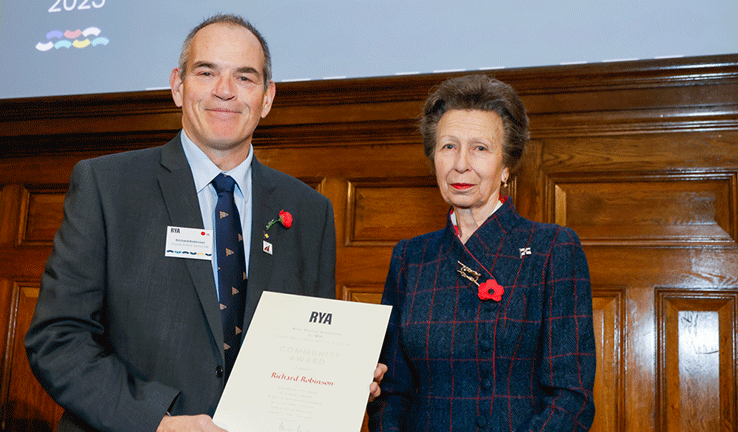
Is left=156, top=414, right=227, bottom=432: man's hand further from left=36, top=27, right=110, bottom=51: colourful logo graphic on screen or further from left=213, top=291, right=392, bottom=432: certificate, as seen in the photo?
left=36, top=27, right=110, bottom=51: colourful logo graphic on screen

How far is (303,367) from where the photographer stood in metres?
1.49

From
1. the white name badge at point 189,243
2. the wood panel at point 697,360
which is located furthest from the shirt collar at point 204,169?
the wood panel at point 697,360

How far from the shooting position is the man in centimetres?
146

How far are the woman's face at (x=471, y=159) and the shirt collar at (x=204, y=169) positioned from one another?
1.71 ft

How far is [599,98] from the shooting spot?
109 inches

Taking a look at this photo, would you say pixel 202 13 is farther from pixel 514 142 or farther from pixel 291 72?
pixel 514 142

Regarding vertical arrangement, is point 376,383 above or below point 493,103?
below

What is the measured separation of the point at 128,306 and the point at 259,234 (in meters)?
0.37

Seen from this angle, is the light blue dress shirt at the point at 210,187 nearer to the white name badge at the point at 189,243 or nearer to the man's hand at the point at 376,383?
the white name badge at the point at 189,243

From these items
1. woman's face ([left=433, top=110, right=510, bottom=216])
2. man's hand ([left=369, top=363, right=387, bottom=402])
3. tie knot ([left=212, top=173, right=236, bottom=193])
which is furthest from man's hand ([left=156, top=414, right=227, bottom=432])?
woman's face ([left=433, top=110, right=510, bottom=216])

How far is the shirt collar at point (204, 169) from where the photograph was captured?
5.66ft

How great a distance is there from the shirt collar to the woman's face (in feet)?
1.71

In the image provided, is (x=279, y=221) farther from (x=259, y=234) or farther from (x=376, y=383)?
(x=376, y=383)

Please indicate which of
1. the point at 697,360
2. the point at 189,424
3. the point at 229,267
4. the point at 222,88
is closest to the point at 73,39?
the point at 222,88
